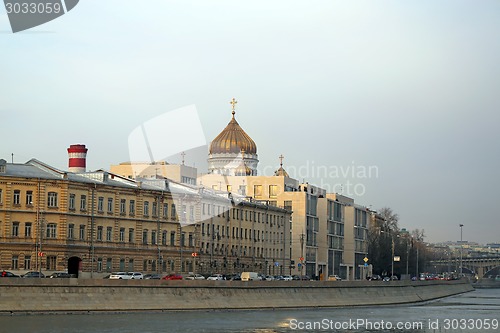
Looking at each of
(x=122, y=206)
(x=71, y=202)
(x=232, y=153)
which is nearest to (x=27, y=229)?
(x=71, y=202)

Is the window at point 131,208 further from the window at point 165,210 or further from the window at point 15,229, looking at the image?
the window at point 15,229

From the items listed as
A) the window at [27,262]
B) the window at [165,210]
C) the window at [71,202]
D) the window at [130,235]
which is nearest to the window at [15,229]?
the window at [27,262]

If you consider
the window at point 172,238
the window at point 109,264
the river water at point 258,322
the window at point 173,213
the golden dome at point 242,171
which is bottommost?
the river water at point 258,322

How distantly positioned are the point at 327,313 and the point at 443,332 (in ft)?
62.2

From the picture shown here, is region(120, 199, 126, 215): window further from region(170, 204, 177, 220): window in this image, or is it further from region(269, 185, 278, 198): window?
region(269, 185, 278, 198): window

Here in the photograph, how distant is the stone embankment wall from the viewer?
72.9m

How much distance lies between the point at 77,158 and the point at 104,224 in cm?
1422

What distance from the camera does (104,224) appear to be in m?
98.0

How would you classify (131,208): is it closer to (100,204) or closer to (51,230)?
(100,204)

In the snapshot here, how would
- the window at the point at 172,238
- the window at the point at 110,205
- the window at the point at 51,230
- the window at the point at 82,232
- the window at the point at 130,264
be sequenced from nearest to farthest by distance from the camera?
the window at the point at 51,230
the window at the point at 82,232
the window at the point at 110,205
the window at the point at 130,264
the window at the point at 172,238

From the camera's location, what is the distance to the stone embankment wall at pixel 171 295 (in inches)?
2869

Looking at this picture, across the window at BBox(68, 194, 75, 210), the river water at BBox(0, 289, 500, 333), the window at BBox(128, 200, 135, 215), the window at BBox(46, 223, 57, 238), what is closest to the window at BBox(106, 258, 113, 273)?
the window at BBox(128, 200, 135, 215)

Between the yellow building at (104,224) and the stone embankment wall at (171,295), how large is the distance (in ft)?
35.9

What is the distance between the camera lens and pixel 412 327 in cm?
7731
